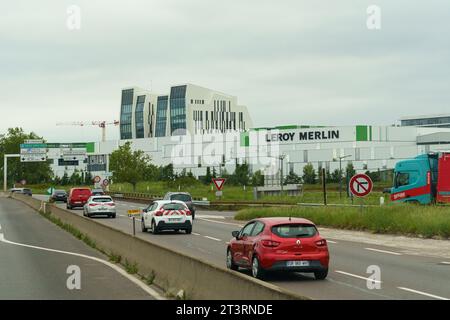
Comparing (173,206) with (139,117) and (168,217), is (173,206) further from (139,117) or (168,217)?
(139,117)

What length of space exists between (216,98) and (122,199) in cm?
8835

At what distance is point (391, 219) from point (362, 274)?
1437cm

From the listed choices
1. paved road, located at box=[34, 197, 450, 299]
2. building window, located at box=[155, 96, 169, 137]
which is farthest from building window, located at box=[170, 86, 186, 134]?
paved road, located at box=[34, 197, 450, 299]

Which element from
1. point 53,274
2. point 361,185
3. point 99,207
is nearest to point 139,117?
point 99,207

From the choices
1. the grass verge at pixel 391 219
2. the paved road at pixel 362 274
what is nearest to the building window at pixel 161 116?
the grass verge at pixel 391 219

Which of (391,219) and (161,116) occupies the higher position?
→ (161,116)

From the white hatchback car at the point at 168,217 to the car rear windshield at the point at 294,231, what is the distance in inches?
644

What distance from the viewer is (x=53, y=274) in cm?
1697

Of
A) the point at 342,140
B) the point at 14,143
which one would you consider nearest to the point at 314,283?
the point at 342,140

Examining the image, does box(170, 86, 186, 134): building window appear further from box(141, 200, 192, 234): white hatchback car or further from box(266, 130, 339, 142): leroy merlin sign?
box(141, 200, 192, 234): white hatchback car

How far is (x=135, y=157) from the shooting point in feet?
373

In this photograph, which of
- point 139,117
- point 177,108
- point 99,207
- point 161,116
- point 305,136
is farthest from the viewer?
point 139,117

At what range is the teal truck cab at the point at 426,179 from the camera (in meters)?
39.9

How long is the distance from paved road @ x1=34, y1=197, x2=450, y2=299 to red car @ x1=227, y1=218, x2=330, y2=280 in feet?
1.11
